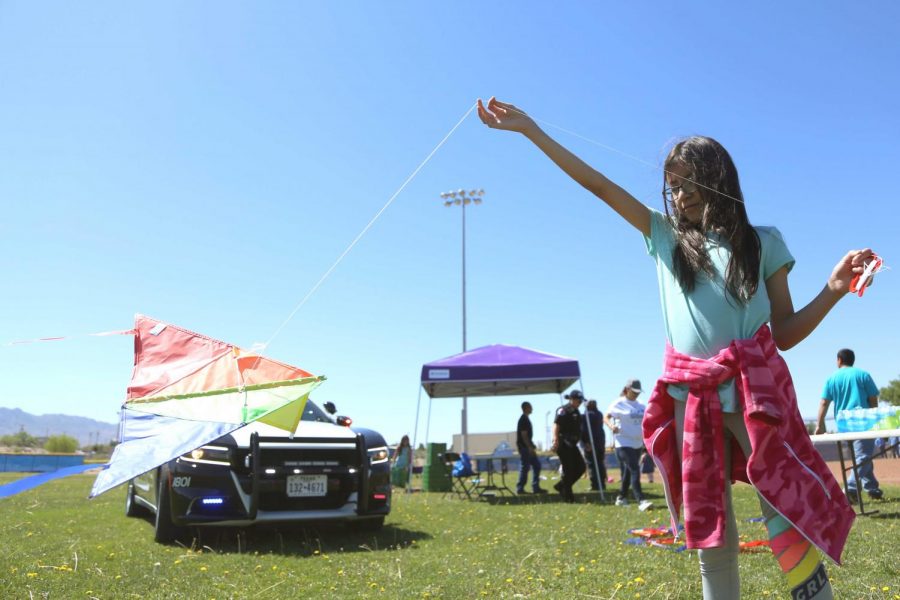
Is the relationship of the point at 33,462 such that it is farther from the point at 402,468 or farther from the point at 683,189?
the point at 683,189

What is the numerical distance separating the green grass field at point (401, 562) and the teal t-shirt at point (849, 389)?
1.18 meters

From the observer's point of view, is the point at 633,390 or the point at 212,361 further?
the point at 633,390

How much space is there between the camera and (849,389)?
7.99 metres

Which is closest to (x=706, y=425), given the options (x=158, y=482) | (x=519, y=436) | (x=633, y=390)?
(x=158, y=482)

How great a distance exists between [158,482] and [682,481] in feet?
17.2

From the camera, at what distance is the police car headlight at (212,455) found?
5738 mm

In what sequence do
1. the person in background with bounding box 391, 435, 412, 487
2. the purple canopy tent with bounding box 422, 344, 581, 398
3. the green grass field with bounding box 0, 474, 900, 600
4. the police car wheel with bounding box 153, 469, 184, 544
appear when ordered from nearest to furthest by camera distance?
the green grass field with bounding box 0, 474, 900, 600 < the police car wheel with bounding box 153, 469, 184, 544 < the purple canopy tent with bounding box 422, 344, 581, 398 < the person in background with bounding box 391, 435, 412, 487

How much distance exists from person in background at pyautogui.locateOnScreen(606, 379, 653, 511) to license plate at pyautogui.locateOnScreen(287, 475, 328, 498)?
5080 millimetres

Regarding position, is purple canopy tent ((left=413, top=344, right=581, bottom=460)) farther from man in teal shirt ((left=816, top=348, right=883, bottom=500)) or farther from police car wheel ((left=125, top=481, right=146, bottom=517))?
police car wheel ((left=125, top=481, right=146, bottom=517))

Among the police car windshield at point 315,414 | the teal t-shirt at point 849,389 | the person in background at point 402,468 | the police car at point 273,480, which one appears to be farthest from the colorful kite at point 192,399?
the person in background at point 402,468

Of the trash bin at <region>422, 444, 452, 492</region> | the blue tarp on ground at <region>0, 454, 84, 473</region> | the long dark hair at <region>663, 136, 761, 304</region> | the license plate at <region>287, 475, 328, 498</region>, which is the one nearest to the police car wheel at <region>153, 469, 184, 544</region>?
the license plate at <region>287, 475, 328, 498</region>

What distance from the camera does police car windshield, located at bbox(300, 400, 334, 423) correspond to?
7191 mm

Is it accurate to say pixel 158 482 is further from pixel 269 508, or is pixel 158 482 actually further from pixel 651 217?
pixel 651 217

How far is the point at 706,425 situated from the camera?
195cm
